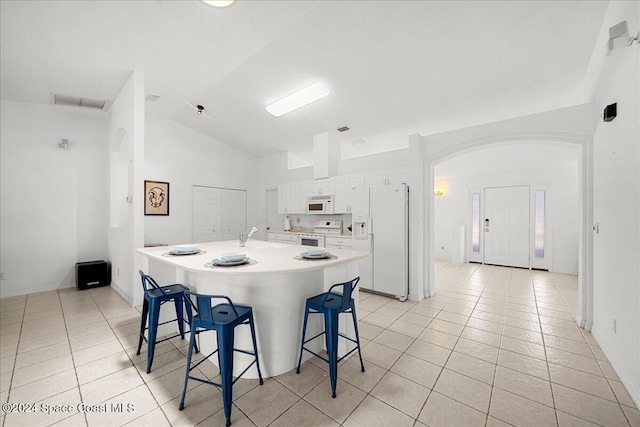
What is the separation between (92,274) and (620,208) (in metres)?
6.89

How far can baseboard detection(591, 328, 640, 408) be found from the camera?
6.00 feet

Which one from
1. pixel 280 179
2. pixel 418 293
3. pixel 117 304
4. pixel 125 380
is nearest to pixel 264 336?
pixel 125 380

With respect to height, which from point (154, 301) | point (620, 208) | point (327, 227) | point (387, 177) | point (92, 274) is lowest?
point (92, 274)

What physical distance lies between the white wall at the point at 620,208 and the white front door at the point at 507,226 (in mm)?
3853

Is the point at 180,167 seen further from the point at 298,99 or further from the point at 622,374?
the point at 622,374

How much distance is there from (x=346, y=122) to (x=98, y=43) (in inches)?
134

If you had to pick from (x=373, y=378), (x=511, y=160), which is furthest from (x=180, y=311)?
(x=511, y=160)

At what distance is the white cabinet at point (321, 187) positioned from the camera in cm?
524

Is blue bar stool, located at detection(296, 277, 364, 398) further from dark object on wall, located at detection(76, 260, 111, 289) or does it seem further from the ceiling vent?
the ceiling vent

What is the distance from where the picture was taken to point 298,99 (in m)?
4.09

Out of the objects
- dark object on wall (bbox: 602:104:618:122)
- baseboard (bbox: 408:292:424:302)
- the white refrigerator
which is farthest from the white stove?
dark object on wall (bbox: 602:104:618:122)

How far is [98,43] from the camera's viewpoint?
301cm

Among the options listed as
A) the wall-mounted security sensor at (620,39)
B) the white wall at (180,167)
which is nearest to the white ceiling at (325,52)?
the wall-mounted security sensor at (620,39)

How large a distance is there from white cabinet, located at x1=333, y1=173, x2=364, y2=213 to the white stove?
1.26 feet
